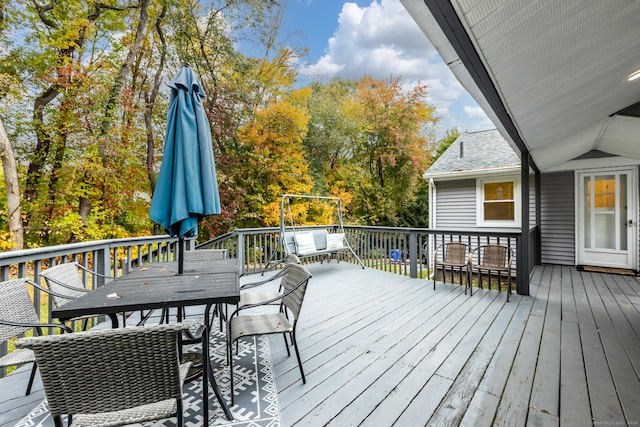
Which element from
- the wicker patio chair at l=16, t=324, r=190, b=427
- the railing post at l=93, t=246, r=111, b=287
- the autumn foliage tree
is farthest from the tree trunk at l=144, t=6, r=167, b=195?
the wicker patio chair at l=16, t=324, r=190, b=427

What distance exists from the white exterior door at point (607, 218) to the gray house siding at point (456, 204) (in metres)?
2.19

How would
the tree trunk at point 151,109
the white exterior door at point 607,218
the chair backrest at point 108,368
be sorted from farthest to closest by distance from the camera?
the tree trunk at point 151,109 < the white exterior door at point 607,218 < the chair backrest at point 108,368

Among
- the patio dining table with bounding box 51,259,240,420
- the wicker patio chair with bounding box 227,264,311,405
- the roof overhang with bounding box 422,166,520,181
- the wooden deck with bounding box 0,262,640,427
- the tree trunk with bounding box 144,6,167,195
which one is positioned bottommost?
the wooden deck with bounding box 0,262,640,427

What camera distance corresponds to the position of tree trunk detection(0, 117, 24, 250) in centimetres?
617

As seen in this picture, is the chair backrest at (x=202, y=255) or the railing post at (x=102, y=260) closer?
the railing post at (x=102, y=260)

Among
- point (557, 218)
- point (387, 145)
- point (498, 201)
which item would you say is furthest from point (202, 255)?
point (387, 145)

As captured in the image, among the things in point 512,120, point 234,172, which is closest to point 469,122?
point 234,172

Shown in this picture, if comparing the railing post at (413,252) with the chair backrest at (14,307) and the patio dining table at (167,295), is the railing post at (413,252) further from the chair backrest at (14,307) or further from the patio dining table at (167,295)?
the chair backrest at (14,307)

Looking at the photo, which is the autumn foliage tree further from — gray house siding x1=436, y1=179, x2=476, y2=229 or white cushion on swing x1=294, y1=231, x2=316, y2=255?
white cushion on swing x1=294, y1=231, x2=316, y2=255

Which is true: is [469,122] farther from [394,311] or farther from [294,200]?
[394,311]

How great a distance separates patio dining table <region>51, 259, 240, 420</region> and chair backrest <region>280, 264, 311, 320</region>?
0.44 m

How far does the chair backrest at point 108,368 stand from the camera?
1075 millimetres

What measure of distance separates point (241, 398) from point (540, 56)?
10.8ft

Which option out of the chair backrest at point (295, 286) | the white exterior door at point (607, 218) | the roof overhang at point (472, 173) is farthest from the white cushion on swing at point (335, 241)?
the white exterior door at point (607, 218)
